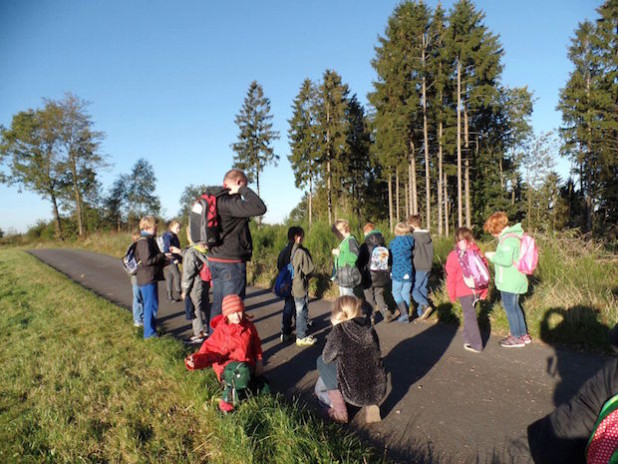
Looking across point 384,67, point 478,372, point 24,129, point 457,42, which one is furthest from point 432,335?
point 24,129

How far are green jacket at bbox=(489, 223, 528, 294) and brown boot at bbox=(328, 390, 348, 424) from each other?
3.17 metres

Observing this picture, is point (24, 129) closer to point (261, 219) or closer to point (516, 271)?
point (261, 219)

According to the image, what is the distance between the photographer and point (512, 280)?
517 cm

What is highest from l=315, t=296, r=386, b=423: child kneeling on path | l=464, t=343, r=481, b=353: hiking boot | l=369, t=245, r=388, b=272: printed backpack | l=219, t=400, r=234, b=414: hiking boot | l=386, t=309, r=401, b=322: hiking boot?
l=369, t=245, r=388, b=272: printed backpack

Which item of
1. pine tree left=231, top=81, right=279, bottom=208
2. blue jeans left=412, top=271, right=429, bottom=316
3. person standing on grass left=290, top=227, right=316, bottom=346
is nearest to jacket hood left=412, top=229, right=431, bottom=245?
blue jeans left=412, top=271, right=429, bottom=316

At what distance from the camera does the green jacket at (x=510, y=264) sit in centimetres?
515

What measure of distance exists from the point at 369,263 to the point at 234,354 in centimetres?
391

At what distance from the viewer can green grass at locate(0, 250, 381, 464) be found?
2729 mm

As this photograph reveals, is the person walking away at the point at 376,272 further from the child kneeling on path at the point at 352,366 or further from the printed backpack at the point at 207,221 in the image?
the child kneeling on path at the point at 352,366

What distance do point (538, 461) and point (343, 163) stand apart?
3768cm

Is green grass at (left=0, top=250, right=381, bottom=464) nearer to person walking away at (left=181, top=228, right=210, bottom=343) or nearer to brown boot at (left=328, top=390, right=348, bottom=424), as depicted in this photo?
brown boot at (left=328, top=390, right=348, bottom=424)

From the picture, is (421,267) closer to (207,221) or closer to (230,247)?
(230,247)

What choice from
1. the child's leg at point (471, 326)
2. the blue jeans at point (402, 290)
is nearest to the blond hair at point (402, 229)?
the blue jeans at point (402, 290)

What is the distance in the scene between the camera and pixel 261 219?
17.3 meters
